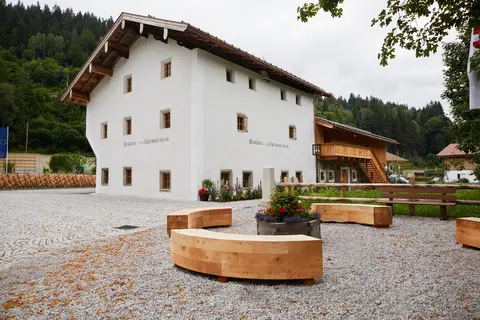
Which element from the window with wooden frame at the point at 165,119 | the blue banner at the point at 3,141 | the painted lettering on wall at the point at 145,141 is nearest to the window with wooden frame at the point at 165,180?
the painted lettering on wall at the point at 145,141

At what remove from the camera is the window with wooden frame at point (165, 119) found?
56.6 feet

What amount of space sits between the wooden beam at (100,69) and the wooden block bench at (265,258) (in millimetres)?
19251

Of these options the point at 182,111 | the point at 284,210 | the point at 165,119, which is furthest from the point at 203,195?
the point at 284,210

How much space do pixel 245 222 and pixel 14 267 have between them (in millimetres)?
5367

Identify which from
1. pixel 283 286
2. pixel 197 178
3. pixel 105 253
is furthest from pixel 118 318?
pixel 197 178

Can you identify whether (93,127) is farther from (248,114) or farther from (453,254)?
(453,254)

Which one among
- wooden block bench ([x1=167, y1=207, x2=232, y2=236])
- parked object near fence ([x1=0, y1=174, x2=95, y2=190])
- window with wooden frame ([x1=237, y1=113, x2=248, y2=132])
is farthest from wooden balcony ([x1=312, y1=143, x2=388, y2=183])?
parked object near fence ([x1=0, y1=174, x2=95, y2=190])

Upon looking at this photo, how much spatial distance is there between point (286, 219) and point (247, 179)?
40.9 feet

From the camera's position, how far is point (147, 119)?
18.0 m

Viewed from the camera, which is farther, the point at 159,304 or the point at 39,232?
the point at 39,232

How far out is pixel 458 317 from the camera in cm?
305

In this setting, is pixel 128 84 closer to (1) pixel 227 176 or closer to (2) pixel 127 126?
(2) pixel 127 126

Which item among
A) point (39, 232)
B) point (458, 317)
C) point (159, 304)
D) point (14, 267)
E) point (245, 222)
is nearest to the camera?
point (458, 317)

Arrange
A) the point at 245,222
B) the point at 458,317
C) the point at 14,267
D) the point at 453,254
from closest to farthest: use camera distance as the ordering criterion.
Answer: the point at 458,317 < the point at 14,267 < the point at 453,254 < the point at 245,222
